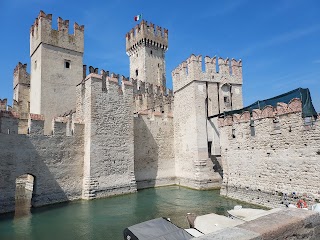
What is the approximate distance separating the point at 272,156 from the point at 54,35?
725 inches

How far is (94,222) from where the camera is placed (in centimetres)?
1086

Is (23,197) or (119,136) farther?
(119,136)

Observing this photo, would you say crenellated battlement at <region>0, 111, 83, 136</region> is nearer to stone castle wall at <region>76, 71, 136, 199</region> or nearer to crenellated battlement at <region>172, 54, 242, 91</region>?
stone castle wall at <region>76, 71, 136, 199</region>

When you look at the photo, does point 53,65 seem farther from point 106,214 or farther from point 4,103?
point 106,214

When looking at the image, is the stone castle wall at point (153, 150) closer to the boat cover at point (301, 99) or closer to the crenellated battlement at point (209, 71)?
the crenellated battlement at point (209, 71)

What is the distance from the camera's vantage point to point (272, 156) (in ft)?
39.9

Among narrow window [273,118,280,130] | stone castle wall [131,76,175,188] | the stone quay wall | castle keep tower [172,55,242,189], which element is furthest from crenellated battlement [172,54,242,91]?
the stone quay wall

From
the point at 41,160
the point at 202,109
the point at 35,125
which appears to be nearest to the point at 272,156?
the point at 202,109

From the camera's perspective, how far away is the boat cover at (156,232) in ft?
18.7

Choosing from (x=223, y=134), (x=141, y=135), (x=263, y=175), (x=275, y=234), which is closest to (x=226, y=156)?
(x=223, y=134)

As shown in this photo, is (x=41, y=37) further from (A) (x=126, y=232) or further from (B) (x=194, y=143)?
(A) (x=126, y=232)

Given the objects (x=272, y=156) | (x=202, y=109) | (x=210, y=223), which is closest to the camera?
(x=210, y=223)

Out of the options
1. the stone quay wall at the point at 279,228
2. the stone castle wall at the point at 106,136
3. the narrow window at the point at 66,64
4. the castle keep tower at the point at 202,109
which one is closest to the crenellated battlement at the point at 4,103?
the narrow window at the point at 66,64

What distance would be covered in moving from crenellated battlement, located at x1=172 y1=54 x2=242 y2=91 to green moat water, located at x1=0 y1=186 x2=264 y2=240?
26.1 feet
